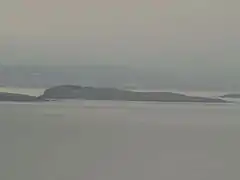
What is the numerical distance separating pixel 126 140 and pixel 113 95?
0.43 ft

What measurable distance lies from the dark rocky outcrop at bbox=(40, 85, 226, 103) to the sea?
0.05ft

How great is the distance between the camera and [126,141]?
111cm

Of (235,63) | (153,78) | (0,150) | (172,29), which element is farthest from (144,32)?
(0,150)

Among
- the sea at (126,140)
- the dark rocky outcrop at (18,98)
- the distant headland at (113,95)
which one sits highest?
the distant headland at (113,95)

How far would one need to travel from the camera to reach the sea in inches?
42.9

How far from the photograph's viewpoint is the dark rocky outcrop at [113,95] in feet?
3.57

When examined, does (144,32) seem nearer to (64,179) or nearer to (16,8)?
(16,8)

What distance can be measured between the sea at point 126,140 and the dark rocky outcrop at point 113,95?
0.05 feet

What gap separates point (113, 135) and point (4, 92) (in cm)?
33

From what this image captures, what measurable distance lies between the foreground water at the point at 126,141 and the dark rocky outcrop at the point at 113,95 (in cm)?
2

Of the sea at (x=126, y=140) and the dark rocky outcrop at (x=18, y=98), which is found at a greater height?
the dark rocky outcrop at (x=18, y=98)

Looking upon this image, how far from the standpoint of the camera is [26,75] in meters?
1.10

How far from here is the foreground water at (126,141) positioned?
1.09 meters

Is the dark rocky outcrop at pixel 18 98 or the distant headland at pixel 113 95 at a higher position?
the distant headland at pixel 113 95
